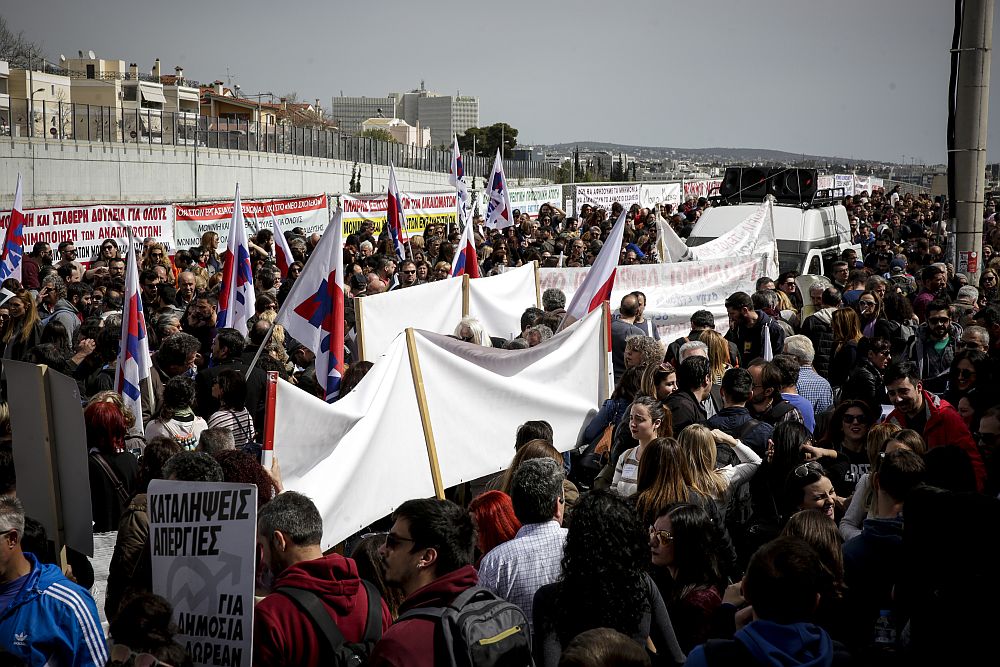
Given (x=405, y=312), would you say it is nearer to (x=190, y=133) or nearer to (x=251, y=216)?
(x=251, y=216)

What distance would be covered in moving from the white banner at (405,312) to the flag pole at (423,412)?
76.0 inches

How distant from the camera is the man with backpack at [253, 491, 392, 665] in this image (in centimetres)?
351

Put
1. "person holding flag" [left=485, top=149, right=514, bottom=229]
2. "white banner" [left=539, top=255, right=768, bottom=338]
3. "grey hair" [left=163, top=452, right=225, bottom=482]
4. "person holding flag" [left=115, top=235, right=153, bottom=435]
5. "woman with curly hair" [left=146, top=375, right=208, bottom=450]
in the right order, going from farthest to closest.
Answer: "person holding flag" [left=485, top=149, right=514, bottom=229]
"white banner" [left=539, top=255, right=768, bottom=338]
"person holding flag" [left=115, top=235, right=153, bottom=435]
"woman with curly hair" [left=146, top=375, right=208, bottom=450]
"grey hair" [left=163, top=452, right=225, bottom=482]

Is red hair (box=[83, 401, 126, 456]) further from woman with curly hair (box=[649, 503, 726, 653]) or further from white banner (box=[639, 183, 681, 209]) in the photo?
white banner (box=[639, 183, 681, 209])

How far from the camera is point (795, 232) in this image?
54.0ft

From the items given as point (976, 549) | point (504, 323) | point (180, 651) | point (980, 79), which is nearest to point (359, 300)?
point (504, 323)

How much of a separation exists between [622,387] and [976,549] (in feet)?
12.6

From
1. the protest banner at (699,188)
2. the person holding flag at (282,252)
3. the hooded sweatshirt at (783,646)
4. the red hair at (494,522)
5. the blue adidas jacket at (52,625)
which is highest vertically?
the protest banner at (699,188)

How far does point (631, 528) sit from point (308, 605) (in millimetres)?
1177

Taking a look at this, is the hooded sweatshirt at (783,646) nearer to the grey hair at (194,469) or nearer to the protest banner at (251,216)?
the grey hair at (194,469)

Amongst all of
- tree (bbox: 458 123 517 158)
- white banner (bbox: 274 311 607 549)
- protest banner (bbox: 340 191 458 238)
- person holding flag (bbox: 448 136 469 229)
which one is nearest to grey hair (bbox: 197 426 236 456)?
white banner (bbox: 274 311 607 549)

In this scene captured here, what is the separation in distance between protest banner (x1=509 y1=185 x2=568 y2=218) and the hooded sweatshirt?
81.9 ft

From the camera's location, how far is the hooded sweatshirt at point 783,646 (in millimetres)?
2947

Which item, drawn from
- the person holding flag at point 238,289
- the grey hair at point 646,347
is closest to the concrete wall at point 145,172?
the person holding flag at point 238,289
